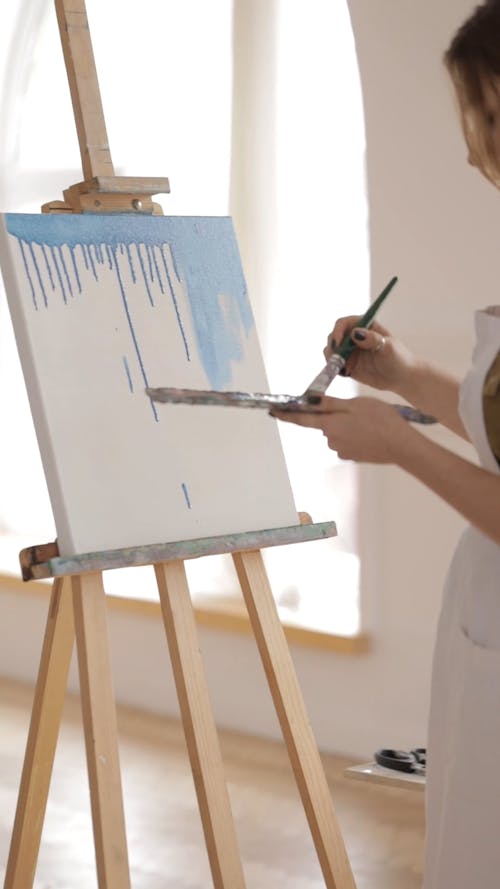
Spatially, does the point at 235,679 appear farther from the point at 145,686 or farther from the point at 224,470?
the point at 224,470

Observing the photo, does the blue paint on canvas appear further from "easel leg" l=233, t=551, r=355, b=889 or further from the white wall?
the white wall

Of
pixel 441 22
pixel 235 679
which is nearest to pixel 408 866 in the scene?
pixel 235 679

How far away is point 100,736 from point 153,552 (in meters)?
0.29

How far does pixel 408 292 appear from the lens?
10.3 feet

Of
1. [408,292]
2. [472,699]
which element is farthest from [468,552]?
[408,292]

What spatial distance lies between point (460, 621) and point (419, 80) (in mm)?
1879

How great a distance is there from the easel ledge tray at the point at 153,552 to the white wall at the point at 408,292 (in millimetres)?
1013

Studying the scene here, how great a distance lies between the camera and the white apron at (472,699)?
1.47m

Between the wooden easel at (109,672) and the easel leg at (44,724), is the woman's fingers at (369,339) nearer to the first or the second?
the wooden easel at (109,672)

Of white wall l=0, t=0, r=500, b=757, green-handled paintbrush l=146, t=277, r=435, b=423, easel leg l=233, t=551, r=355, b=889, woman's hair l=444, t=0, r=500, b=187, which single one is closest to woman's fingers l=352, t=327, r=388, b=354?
green-handled paintbrush l=146, t=277, r=435, b=423

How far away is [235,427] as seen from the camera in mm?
2160

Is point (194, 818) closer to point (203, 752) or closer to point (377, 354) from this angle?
point (203, 752)

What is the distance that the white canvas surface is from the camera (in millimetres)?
2004

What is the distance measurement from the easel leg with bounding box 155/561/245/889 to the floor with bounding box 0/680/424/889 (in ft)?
2.47
